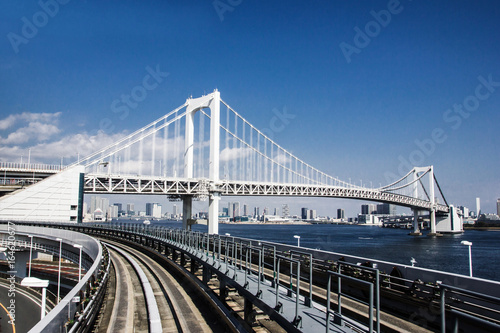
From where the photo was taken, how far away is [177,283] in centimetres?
1341

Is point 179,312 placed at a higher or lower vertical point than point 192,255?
lower

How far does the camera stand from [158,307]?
1021 centimetres

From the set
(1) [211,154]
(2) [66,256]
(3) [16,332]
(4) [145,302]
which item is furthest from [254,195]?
(4) [145,302]

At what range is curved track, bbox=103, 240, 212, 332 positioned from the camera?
8.62 meters

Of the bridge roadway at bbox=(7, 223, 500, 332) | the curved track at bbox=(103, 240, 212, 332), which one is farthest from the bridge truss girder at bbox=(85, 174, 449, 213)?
the bridge roadway at bbox=(7, 223, 500, 332)

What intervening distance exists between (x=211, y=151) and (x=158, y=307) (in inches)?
1357

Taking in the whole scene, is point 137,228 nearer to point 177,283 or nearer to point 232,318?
point 177,283

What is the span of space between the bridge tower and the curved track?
2799 centimetres

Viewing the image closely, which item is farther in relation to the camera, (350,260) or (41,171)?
(41,171)

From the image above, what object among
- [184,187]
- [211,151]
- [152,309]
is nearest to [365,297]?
[152,309]

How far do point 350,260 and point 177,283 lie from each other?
6714mm

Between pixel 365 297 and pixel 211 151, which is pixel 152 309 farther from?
pixel 211 151

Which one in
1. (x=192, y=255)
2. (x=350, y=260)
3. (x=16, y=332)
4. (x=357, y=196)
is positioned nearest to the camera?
(x=350, y=260)

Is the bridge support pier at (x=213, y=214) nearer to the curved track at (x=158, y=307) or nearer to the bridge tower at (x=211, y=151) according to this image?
the bridge tower at (x=211, y=151)
